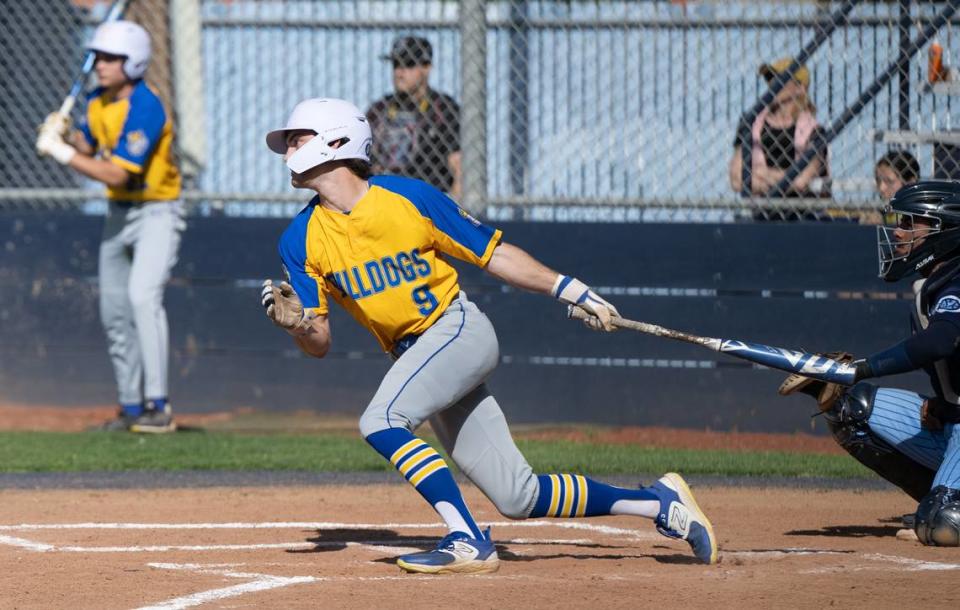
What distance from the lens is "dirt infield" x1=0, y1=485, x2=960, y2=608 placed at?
4.55 metres

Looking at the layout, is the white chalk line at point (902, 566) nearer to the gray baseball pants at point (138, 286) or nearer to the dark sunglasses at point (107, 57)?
the gray baseball pants at point (138, 286)

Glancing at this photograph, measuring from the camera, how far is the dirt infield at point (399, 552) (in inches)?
179

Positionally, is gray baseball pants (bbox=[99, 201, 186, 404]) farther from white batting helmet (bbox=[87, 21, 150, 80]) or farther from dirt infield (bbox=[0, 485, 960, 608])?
dirt infield (bbox=[0, 485, 960, 608])

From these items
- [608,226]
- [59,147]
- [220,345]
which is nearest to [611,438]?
[608,226]

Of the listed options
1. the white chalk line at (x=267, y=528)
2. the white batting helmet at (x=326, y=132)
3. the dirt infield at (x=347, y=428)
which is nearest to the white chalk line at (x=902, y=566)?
the white chalk line at (x=267, y=528)

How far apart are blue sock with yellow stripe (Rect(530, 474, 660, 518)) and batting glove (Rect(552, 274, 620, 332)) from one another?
0.55m

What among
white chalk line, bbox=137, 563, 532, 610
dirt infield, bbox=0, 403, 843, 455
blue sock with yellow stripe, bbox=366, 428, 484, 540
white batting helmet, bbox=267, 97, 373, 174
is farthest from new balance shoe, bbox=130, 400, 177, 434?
blue sock with yellow stripe, bbox=366, 428, 484, 540

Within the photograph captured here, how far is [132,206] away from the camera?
9141 mm

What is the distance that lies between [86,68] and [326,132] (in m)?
5.31

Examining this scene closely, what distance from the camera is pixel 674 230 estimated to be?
9.09m

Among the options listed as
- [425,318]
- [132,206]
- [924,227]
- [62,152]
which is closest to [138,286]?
[132,206]

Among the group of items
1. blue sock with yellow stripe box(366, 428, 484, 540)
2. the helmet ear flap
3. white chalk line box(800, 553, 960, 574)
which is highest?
the helmet ear flap

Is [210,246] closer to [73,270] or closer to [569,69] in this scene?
[73,270]

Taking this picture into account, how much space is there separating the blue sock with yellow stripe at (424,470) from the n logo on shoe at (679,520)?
731 millimetres
